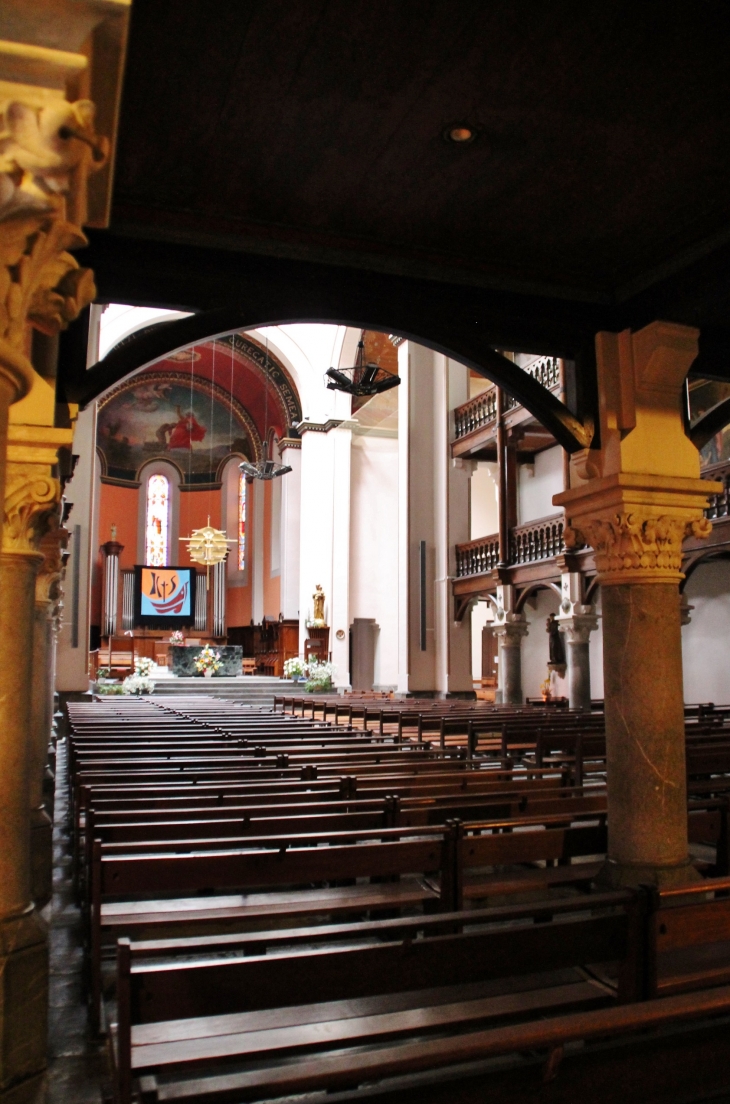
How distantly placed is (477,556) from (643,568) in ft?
43.5

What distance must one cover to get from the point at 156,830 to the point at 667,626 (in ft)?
9.32

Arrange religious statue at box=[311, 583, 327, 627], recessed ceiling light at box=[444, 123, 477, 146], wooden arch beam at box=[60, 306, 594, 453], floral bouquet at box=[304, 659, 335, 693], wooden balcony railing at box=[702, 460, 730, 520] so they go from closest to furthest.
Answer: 1. recessed ceiling light at box=[444, 123, 477, 146]
2. wooden arch beam at box=[60, 306, 594, 453]
3. wooden balcony railing at box=[702, 460, 730, 520]
4. floral bouquet at box=[304, 659, 335, 693]
5. religious statue at box=[311, 583, 327, 627]

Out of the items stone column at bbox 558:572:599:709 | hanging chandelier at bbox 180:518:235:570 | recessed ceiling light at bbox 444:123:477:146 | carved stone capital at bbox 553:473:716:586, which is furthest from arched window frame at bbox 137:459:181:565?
recessed ceiling light at bbox 444:123:477:146

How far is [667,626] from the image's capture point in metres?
4.78

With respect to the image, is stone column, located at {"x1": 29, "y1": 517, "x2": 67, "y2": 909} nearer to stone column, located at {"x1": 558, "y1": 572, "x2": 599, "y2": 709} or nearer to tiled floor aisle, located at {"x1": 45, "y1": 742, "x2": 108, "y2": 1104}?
tiled floor aisle, located at {"x1": 45, "y1": 742, "x2": 108, "y2": 1104}

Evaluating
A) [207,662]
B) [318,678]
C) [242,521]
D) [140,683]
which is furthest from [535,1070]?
[242,521]

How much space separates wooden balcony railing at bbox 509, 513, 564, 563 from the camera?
15711 millimetres

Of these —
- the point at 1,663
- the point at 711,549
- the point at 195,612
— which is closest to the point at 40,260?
the point at 1,663

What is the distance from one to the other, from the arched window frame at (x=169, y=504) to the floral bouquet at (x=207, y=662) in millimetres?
9301

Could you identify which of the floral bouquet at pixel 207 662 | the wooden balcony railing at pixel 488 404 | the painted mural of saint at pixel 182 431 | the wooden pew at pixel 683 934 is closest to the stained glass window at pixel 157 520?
the painted mural of saint at pixel 182 431

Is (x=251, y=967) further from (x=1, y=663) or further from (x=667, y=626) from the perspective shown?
(x=667, y=626)

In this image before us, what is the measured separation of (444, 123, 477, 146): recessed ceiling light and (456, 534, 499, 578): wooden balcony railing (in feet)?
46.1

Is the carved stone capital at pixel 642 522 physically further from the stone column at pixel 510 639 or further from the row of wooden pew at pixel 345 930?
the stone column at pixel 510 639

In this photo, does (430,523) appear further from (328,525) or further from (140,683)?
(140,683)
